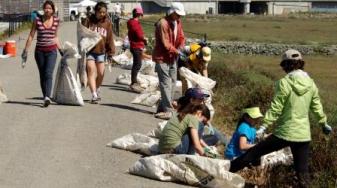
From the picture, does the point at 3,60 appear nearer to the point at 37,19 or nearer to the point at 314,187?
the point at 37,19

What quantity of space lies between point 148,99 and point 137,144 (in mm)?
4220

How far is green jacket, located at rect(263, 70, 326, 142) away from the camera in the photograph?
299 inches

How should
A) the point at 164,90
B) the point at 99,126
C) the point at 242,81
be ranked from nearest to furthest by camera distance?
1. the point at 99,126
2. the point at 164,90
3. the point at 242,81

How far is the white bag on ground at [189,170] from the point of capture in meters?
7.79

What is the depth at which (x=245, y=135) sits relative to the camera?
28.0 ft

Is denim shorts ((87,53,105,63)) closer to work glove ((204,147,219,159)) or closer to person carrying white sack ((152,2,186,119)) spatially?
person carrying white sack ((152,2,186,119))

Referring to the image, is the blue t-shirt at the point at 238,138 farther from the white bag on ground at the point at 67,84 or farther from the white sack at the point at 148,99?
the white sack at the point at 148,99

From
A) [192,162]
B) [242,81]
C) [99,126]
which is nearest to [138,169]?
[192,162]

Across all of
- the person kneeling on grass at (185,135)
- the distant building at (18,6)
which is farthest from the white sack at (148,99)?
the distant building at (18,6)

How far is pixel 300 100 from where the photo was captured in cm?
764

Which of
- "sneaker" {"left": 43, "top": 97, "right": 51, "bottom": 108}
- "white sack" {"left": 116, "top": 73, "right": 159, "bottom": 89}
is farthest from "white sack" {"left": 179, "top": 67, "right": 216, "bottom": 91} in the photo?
"white sack" {"left": 116, "top": 73, "right": 159, "bottom": 89}

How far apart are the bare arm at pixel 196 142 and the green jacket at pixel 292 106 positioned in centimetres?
103

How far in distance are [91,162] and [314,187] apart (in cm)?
262

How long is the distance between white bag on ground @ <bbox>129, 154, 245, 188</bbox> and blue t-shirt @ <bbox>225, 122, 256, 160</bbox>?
2.09ft
